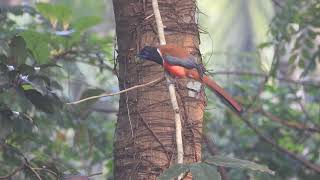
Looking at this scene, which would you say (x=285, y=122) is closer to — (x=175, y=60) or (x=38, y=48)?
(x=38, y=48)

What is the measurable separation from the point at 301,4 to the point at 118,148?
253 centimetres

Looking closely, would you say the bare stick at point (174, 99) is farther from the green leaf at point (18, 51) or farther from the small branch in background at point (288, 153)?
the small branch in background at point (288, 153)

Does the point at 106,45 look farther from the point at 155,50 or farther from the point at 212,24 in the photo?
the point at 212,24

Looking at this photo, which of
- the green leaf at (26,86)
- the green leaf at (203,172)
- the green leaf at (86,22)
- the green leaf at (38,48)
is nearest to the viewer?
the green leaf at (203,172)

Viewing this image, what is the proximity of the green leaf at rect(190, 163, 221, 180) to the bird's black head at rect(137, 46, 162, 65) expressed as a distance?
1.74 ft

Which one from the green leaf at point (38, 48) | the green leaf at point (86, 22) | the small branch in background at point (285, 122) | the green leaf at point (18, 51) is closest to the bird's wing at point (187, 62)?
the green leaf at point (18, 51)

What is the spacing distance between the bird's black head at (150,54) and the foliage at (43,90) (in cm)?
44

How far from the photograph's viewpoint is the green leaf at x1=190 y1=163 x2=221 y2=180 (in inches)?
78.1

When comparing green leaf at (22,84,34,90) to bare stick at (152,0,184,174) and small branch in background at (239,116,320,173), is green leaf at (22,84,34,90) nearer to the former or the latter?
bare stick at (152,0,184,174)

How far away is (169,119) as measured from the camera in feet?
8.11

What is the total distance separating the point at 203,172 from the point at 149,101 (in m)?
0.57

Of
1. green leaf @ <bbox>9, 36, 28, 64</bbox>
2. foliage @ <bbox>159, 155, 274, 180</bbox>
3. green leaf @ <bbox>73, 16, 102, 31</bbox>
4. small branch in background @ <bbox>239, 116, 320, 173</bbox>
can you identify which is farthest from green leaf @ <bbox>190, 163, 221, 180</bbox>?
small branch in background @ <bbox>239, 116, 320, 173</bbox>

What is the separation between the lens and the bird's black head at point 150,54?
2422 millimetres

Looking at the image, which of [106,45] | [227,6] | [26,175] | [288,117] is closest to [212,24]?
[227,6]
